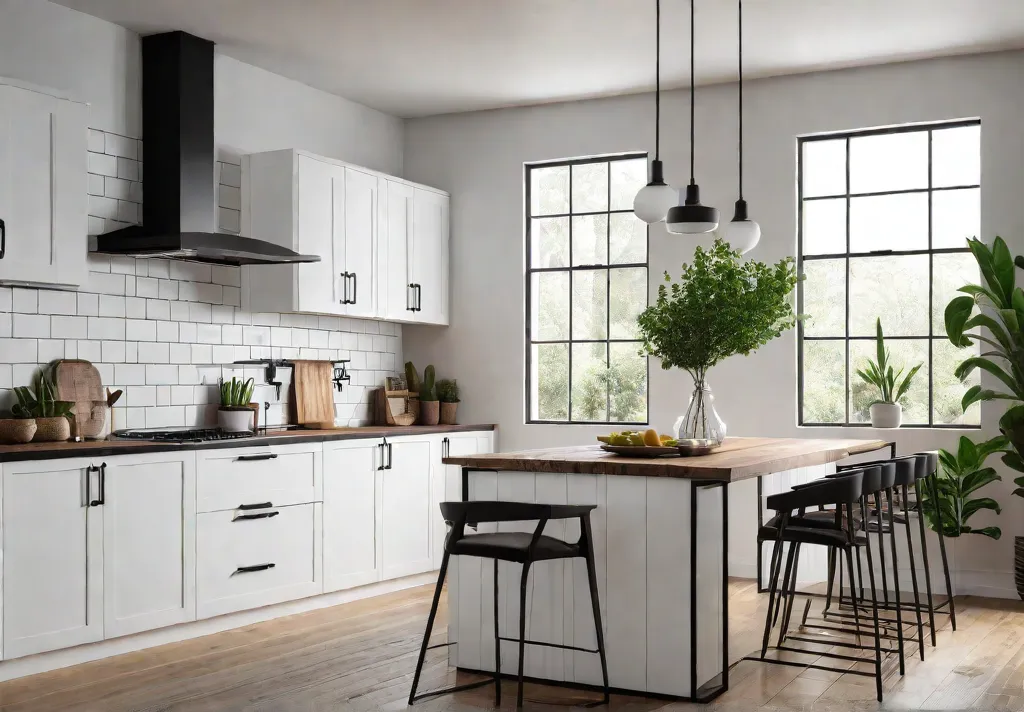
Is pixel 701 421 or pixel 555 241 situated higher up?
pixel 555 241

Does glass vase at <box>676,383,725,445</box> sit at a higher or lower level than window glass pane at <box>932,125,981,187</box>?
lower

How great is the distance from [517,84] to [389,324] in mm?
1961

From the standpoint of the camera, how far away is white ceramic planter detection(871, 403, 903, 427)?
6.34 meters

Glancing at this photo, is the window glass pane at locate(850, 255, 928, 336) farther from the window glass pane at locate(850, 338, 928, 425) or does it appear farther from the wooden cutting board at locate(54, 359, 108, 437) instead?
the wooden cutting board at locate(54, 359, 108, 437)

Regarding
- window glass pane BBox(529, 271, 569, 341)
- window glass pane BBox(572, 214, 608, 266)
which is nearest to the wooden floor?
window glass pane BBox(529, 271, 569, 341)

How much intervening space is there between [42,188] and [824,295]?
7.27 m

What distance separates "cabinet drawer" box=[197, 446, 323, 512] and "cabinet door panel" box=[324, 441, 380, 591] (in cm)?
14

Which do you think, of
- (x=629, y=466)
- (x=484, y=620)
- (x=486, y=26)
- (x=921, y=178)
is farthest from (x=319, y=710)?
(x=921, y=178)

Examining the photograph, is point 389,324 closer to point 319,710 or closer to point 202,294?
point 202,294

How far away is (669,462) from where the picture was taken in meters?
4.03

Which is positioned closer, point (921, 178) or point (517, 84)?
point (517, 84)

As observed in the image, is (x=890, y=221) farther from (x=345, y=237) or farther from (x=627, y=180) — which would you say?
(x=345, y=237)

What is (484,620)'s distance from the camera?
14.3 feet

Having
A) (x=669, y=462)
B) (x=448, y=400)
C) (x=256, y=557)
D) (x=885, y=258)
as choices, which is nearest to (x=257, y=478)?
(x=256, y=557)
